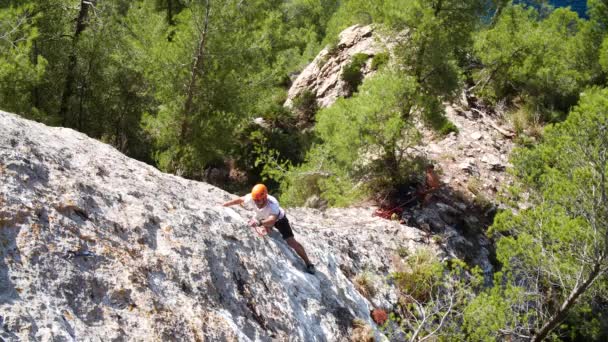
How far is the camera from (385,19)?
1182 centimetres

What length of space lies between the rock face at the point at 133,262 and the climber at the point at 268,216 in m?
0.14

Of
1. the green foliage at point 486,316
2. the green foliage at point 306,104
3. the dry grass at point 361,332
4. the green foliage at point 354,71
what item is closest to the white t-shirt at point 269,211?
the dry grass at point 361,332

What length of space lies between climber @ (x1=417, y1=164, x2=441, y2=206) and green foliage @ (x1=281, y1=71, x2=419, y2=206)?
1.91 feet

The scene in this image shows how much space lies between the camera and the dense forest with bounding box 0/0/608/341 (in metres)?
7.86

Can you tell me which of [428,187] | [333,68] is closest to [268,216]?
[428,187]

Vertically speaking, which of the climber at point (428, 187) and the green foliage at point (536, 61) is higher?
the green foliage at point (536, 61)

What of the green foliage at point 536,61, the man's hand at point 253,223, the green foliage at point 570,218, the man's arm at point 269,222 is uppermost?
the green foliage at point 536,61

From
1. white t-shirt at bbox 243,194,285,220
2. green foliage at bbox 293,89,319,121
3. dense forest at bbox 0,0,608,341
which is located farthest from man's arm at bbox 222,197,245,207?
green foliage at bbox 293,89,319,121

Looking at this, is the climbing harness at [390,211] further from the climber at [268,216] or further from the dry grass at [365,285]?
the climber at [268,216]

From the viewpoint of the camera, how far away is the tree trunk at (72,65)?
14.5 meters

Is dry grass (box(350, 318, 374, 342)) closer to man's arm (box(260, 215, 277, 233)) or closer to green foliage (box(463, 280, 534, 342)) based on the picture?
green foliage (box(463, 280, 534, 342))

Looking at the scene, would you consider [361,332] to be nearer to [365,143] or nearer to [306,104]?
[365,143]

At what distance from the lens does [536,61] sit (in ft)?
60.0

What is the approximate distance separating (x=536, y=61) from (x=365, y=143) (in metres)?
11.0
